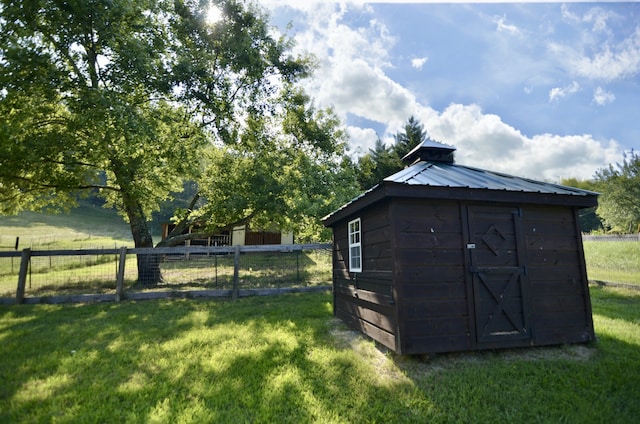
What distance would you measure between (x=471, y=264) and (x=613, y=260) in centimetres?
1558

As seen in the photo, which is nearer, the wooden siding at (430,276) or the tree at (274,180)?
the wooden siding at (430,276)

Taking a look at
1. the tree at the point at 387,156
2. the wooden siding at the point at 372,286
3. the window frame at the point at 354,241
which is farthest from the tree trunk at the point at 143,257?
the tree at the point at 387,156

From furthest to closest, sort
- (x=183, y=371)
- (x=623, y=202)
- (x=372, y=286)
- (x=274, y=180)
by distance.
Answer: (x=623, y=202)
(x=274, y=180)
(x=372, y=286)
(x=183, y=371)

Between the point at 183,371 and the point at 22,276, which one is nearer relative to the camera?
the point at 183,371

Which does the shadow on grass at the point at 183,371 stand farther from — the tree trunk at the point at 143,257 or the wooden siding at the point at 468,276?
the tree trunk at the point at 143,257

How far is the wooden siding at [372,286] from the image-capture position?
15.7 ft

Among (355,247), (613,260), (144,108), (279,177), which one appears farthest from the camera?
(613,260)

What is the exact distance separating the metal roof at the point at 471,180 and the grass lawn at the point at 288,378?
249cm

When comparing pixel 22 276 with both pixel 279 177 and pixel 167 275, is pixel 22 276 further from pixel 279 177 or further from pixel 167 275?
pixel 279 177

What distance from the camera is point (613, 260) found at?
49.7ft

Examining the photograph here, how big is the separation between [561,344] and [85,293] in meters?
11.7

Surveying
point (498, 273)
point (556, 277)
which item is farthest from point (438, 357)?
point (556, 277)

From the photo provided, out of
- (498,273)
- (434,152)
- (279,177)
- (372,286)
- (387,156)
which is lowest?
(372,286)

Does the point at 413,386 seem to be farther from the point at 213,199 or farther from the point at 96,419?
the point at 213,199
